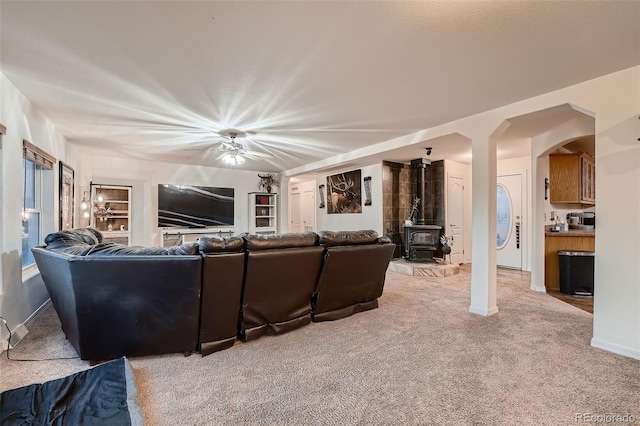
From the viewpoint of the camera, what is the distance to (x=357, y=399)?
5.79 ft

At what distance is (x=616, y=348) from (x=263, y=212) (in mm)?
6574

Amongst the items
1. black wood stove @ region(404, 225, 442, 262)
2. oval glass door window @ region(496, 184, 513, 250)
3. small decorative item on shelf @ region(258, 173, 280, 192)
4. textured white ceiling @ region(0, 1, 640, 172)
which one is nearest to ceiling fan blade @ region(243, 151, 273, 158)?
textured white ceiling @ region(0, 1, 640, 172)

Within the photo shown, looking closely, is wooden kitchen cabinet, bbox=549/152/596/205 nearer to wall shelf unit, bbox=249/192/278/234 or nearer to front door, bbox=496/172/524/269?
front door, bbox=496/172/524/269

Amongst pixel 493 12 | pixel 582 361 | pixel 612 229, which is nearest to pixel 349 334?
pixel 582 361

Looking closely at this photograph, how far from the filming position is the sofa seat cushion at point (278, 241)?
2473mm

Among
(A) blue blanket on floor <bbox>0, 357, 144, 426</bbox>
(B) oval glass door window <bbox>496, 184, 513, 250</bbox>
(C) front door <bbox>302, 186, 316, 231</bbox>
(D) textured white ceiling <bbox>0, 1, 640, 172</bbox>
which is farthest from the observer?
(C) front door <bbox>302, 186, 316, 231</bbox>

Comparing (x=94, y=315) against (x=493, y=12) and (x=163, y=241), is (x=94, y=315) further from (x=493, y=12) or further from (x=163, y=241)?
(x=163, y=241)

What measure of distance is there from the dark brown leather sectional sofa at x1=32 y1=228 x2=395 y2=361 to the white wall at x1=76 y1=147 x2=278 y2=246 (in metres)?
3.80

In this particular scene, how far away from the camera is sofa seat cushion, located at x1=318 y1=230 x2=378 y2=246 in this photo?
286 cm

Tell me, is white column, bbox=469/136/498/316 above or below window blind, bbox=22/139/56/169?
below

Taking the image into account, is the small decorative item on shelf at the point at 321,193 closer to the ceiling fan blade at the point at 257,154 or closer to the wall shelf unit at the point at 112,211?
the ceiling fan blade at the point at 257,154

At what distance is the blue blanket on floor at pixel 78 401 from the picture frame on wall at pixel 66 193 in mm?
2975

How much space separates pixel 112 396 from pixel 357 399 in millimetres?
1450

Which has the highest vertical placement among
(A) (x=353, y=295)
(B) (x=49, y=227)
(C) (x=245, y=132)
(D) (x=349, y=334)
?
(C) (x=245, y=132)
